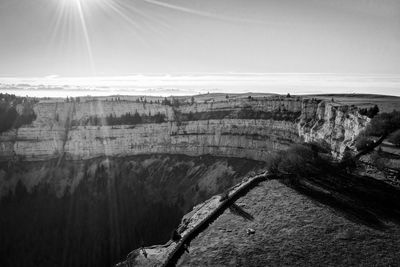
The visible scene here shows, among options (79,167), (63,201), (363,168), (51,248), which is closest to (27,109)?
(79,167)

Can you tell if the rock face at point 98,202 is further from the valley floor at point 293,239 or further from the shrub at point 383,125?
the valley floor at point 293,239

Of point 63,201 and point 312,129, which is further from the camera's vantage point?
point 63,201

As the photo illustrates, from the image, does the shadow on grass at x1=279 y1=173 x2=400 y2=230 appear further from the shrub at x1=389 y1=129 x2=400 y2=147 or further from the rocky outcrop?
the rocky outcrop

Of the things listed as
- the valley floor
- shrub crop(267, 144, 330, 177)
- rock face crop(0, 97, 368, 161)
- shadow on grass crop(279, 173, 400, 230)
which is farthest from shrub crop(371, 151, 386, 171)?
rock face crop(0, 97, 368, 161)

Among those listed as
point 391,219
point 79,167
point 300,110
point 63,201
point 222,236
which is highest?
point 300,110

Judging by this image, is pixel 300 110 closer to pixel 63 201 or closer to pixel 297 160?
pixel 297 160

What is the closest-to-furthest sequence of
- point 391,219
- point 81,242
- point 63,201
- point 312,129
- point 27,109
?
point 391,219
point 312,129
point 81,242
point 63,201
point 27,109
